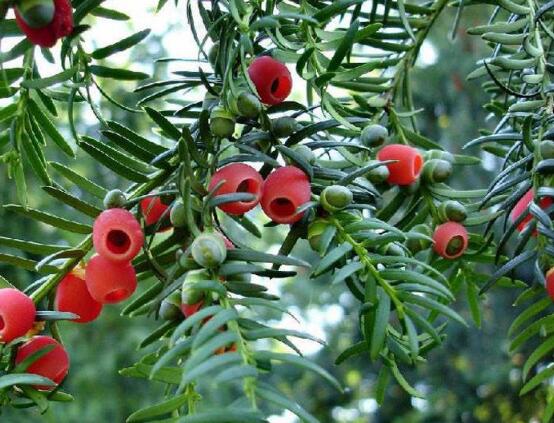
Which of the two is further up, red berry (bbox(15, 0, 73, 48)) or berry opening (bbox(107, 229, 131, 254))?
red berry (bbox(15, 0, 73, 48))

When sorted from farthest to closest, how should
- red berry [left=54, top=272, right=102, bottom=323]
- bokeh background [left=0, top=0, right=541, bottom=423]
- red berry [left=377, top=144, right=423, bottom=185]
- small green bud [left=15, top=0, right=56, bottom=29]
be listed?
bokeh background [left=0, top=0, right=541, bottom=423]
red berry [left=377, top=144, right=423, bottom=185]
red berry [left=54, top=272, right=102, bottom=323]
small green bud [left=15, top=0, right=56, bottom=29]

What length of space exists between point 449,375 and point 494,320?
0.29m

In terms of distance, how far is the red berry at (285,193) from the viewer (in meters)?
0.48

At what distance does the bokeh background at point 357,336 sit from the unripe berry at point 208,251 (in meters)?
2.52

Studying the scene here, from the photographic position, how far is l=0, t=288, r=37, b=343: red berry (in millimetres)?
471

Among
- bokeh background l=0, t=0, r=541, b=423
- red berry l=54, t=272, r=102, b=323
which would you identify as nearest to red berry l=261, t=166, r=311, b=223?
red berry l=54, t=272, r=102, b=323

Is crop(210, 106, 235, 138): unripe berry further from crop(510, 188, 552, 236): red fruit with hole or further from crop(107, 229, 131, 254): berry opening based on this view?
crop(510, 188, 552, 236): red fruit with hole

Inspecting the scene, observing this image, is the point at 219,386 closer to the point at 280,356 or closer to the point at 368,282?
the point at 280,356

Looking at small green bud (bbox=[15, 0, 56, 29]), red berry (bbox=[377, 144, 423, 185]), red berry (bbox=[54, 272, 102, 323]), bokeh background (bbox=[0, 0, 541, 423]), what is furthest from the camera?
bokeh background (bbox=[0, 0, 541, 423])

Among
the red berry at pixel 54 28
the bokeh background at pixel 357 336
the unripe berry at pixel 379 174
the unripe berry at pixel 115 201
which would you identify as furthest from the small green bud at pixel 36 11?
the bokeh background at pixel 357 336

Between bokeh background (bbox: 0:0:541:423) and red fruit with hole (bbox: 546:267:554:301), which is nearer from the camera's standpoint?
red fruit with hole (bbox: 546:267:554:301)

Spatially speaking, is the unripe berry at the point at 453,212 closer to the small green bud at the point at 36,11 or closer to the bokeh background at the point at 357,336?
the small green bud at the point at 36,11

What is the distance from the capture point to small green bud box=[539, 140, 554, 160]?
553 mm

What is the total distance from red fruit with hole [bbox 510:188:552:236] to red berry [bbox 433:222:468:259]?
4 centimetres
